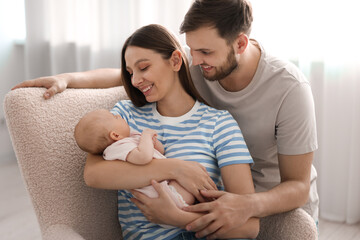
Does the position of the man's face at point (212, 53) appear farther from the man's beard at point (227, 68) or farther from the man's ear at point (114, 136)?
the man's ear at point (114, 136)

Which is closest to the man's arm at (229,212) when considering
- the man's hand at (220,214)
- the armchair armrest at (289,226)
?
the man's hand at (220,214)

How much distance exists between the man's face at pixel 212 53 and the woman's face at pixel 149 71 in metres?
0.13

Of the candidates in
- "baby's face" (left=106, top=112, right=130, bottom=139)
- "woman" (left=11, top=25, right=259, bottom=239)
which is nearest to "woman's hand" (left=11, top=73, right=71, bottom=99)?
"woman" (left=11, top=25, right=259, bottom=239)

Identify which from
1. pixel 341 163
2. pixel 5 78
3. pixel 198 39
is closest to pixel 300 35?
pixel 341 163

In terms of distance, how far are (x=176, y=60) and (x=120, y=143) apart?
0.35 meters

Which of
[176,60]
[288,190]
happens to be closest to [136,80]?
[176,60]

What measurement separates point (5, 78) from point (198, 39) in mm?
2679

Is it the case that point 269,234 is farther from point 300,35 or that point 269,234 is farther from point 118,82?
point 300,35

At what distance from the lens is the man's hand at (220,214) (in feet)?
3.75

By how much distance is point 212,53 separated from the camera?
4.61ft

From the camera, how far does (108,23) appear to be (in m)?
3.12

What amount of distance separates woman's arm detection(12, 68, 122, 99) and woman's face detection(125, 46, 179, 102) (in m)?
0.23

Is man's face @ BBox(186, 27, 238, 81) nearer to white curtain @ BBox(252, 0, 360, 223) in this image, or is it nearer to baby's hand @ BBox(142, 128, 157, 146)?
baby's hand @ BBox(142, 128, 157, 146)

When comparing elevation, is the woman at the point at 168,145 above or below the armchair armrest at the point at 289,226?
above
